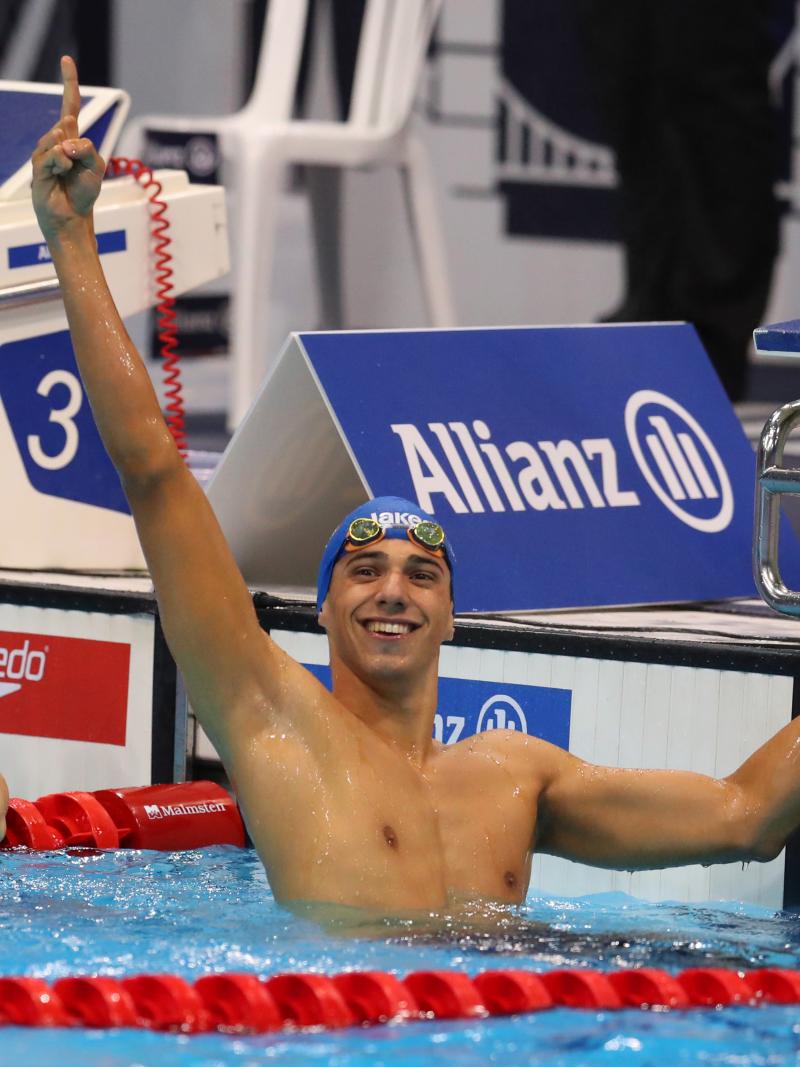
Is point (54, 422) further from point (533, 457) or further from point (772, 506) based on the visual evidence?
point (772, 506)

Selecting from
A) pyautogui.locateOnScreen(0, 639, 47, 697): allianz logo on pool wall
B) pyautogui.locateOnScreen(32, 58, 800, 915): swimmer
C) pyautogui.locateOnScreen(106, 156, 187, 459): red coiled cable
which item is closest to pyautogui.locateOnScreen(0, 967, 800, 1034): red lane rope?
pyautogui.locateOnScreen(32, 58, 800, 915): swimmer

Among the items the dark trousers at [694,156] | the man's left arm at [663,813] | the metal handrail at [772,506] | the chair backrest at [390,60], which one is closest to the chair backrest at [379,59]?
the chair backrest at [390,60]

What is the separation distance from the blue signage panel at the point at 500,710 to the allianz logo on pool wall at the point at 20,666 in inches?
25.4

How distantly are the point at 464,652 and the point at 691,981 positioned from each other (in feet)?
3.76

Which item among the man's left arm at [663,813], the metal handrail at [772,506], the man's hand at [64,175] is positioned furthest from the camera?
the metal handrail at [772,506]

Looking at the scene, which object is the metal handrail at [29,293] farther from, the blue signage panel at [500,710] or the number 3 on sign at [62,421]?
the blue signage panel at [500,710]

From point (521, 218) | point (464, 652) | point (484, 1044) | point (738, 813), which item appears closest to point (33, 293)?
point (464, 652)

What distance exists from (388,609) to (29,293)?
1647 mm

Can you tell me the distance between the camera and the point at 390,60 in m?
6.44

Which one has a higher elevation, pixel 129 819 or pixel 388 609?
pixel 388 609

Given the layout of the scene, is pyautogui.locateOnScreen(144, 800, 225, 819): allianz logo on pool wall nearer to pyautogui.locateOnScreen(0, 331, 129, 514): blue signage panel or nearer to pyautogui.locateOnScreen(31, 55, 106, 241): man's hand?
Answer: pyautogui.locateOnScreen(0, 331, 129, 514): blue signage panel

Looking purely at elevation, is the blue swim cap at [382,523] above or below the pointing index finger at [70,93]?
below

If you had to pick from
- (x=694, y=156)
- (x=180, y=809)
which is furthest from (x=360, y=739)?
(x=694, y=156)

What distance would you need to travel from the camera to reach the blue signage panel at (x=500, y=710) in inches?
141
